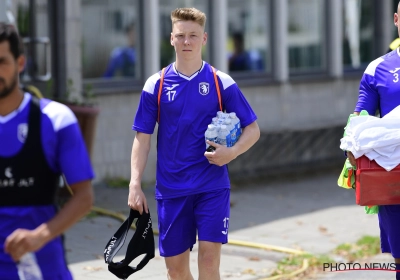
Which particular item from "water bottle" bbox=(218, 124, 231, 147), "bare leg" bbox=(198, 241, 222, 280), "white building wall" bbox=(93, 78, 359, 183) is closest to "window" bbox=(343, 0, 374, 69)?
"white building wall" bbox=(93, 78, 359, 183)

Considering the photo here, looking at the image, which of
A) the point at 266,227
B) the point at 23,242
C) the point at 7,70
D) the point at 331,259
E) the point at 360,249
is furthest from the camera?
the point at 266,227

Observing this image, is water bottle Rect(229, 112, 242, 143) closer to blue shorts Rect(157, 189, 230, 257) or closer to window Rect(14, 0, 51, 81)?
blue shorts Rect(157, 189, 230, 257)

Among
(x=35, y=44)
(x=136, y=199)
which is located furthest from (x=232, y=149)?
(x=35, y=44)

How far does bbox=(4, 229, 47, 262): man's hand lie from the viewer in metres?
3.35

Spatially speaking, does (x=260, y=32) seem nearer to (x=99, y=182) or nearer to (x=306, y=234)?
(x=99, y=182)

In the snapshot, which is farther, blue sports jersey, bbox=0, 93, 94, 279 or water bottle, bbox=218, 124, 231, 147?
water bottle, bbox=218, 124, 231, 147

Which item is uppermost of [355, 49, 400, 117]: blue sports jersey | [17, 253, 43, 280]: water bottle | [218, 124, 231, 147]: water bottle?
[355, 49, 400, 117]: blue sports jersey

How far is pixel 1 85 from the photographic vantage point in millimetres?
3457

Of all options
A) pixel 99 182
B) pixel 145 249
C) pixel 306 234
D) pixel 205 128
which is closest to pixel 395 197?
pixel 205 128

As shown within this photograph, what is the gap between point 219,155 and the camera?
5.19 m

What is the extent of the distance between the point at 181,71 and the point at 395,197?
151cm

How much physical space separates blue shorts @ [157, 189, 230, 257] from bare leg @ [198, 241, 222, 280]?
0.14 feet

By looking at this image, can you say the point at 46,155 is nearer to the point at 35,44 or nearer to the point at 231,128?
the point at 231,128

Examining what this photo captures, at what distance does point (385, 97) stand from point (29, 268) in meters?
2.68
